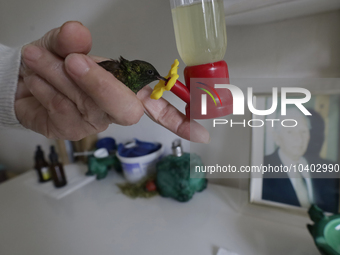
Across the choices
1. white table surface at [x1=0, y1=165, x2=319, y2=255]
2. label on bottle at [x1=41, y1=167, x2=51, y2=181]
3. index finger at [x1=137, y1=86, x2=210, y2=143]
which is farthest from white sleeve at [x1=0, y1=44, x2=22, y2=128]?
label on bottle at [x1=41, y1=167, x2=51, y2=181]

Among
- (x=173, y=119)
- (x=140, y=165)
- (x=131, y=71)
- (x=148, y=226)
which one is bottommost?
(x=148, y=226)

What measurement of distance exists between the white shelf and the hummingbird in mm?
214

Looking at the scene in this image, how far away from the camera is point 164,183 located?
2.23 ft

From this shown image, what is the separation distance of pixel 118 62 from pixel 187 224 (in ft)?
1.55

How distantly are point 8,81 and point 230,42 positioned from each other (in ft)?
1.73

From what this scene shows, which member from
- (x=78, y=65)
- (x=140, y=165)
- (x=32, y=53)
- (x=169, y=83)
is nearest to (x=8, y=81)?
(x=32, y=53)

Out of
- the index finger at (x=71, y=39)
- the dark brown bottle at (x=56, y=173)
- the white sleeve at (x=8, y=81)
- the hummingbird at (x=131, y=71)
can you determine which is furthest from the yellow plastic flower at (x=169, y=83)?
the dark brown bottle at (x=56, y=173)

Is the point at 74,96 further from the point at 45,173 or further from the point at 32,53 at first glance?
the point at 45,173

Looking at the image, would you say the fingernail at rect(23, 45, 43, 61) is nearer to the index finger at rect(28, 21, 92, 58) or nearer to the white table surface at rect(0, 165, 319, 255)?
the index finger at rect(28, 21, 92, 58)

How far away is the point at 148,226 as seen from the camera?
591mm

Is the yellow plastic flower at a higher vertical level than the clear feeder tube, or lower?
lower

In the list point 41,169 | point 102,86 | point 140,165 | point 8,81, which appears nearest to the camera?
point 102,86

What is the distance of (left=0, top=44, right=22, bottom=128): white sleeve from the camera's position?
15.4 inches

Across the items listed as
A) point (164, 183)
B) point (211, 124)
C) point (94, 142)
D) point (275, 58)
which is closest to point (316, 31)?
point (275, 58)
